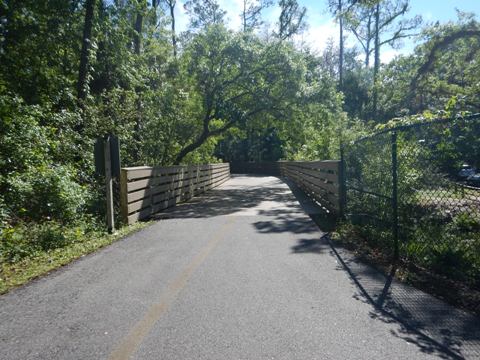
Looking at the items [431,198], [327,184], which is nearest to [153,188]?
[327,184]

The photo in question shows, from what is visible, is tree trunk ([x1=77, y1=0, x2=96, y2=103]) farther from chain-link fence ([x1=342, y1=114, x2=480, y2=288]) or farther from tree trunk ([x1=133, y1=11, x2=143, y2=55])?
chain-link fence ([x1=342, y1=114, x2=480, y2=288])

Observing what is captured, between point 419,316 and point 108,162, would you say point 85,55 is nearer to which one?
point 108,162

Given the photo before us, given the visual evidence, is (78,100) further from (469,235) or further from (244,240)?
(469,235)

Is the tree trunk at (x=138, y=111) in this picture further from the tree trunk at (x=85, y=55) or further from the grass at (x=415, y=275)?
the grass at (x=415, y=275)

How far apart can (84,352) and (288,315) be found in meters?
1.90

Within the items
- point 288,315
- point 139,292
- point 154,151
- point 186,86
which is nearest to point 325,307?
point 288,315

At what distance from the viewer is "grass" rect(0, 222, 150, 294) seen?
4984 mm

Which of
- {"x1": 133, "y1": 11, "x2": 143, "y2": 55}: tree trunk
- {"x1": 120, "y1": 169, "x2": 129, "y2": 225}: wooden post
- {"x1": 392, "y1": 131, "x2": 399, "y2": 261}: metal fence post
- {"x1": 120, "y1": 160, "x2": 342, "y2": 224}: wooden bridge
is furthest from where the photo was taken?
{"x1": 133, "y1": 11, "x2": 143, "y2": 55}: tree trunk

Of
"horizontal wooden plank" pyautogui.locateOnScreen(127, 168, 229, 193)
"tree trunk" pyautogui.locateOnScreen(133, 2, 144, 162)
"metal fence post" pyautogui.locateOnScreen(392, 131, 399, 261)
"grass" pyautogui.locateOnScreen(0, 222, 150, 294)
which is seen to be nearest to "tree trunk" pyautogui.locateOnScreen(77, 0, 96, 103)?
"tree trunk" pyautogui.locateOnScreen(133, 2, 144, 162)

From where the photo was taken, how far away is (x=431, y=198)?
520 cm

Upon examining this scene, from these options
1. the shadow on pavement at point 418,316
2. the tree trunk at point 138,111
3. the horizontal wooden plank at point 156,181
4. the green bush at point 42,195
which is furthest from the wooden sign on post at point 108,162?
the shadow on pavement at point 418,316

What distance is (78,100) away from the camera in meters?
12.1

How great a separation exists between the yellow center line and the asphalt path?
0.01m

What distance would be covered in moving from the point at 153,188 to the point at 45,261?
4.92 meters
